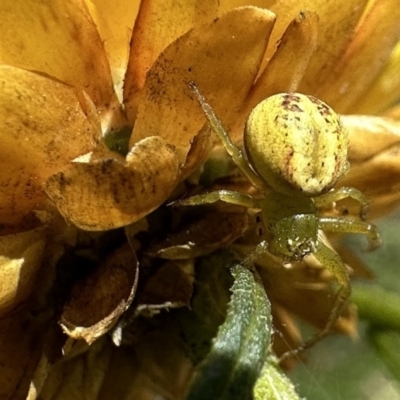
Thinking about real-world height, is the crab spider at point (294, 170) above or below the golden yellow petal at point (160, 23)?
below

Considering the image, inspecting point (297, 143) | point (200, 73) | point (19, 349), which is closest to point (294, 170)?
point (297, 143)

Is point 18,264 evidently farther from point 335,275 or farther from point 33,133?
point 335,275

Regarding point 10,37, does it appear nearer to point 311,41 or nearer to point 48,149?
point 48,149

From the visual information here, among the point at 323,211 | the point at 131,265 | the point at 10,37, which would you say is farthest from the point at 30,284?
the point at 323,211

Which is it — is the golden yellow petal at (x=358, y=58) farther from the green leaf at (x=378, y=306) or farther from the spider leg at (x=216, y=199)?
the green leaf at (x=378, y=306)

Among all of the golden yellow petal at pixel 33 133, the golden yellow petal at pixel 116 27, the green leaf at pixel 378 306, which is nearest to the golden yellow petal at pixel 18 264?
the golden yellow petal at pixel 33 133

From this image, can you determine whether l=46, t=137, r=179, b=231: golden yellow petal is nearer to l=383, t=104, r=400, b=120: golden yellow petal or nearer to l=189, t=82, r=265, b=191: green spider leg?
l=189, t=82, r=265, b=191: green spider leg
